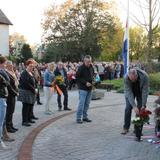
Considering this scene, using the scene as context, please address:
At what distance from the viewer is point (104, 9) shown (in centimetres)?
6109

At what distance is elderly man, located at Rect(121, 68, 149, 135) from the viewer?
397 inches

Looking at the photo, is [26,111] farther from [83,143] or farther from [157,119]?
[157,119]

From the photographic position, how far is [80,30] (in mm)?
58656

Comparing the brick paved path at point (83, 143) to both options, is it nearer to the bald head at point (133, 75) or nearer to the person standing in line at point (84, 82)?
the person standing in line at point (84, 82)

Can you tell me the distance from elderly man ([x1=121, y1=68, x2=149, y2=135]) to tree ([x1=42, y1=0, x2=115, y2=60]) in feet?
157

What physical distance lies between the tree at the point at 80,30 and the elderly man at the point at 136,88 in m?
47.7

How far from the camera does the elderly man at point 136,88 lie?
1009cm

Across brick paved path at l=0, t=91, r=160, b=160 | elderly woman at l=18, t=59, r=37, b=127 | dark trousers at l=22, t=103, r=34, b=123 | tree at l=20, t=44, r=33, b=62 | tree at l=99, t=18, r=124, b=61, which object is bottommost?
brick paved path at l=0, t=91, r=160, b=160

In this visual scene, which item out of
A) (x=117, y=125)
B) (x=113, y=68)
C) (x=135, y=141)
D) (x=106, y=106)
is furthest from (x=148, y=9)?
(x=135, y=141)

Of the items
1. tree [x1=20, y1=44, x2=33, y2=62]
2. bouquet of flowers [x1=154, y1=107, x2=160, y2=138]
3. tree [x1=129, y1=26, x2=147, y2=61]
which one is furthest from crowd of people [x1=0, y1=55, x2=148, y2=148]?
tree [x1=129, y1=26, x2=147, y2=61]

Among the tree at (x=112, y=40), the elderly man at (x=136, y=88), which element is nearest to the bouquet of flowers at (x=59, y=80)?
the elderly man at (x=136, y=88)

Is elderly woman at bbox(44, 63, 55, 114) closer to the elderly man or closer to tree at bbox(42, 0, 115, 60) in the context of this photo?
the elderly man

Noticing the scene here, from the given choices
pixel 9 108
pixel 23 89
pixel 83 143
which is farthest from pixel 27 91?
pixel 83 143

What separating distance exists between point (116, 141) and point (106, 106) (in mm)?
7338
